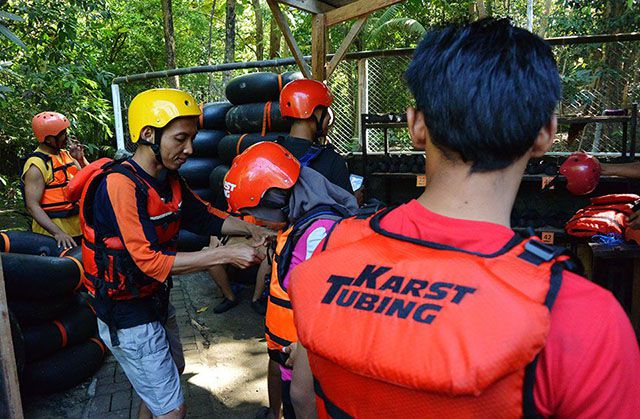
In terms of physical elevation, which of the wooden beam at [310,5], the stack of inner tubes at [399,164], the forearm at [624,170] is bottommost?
the stack of inner tubes at [399,164]

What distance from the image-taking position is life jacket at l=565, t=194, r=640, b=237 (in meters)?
4.57

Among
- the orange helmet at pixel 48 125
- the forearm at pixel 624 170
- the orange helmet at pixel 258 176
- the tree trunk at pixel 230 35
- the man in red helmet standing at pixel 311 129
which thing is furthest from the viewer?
the tree trunk at pixel 230 35

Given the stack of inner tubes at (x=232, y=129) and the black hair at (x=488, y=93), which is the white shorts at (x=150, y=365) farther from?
the stack of inner tubes at (x=232, y=129)

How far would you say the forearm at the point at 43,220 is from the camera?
5137mm

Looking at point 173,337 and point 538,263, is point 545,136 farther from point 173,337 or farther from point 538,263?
point 173,337

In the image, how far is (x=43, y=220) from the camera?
5.14 metres

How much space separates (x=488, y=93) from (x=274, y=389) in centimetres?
285

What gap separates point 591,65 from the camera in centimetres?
831

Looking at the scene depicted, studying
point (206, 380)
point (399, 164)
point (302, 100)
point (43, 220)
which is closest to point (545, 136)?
point (302, 100)

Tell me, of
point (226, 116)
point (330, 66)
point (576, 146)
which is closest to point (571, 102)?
point (576, 146)

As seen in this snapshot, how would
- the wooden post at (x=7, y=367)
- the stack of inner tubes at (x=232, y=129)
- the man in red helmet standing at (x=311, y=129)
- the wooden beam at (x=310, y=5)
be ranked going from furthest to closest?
1. the stack of inner tubes at (x=232, y=129)
2. the wooden beam at (x=310, y=5)
3. the man in red helmet standing at (x=311, y=129)
4. the wooden post at (x=7, y=367)

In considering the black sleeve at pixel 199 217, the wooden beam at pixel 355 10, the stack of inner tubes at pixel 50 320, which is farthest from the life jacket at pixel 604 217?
the stack of inner tubes at pixel 50 320

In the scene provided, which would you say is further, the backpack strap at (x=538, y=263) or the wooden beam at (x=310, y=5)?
the wooden beam at (x=310, y=5)

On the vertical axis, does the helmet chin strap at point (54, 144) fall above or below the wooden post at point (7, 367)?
above
